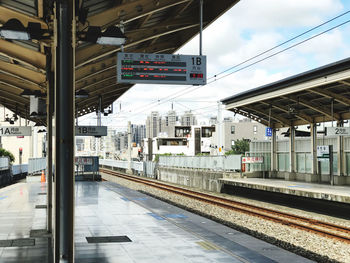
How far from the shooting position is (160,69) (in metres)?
10.4

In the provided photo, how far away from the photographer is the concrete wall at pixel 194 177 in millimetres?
29438

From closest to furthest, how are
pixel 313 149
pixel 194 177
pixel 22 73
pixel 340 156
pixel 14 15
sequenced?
pixel 14 15 < pixel 22 73 < pixel 340 156 < pixel 313 149 < pixel 194 177

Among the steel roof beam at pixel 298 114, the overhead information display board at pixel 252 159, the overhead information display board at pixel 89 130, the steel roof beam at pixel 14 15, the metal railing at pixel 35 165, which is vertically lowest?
the metal railing at pixel 35 165

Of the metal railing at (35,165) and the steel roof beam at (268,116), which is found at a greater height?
the steel roof beam at (268,116)

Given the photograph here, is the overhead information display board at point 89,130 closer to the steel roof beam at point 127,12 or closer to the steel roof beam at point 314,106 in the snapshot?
the steel roof beam at point 314,106

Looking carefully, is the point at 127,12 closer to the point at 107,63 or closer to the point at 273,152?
the point at 107,63

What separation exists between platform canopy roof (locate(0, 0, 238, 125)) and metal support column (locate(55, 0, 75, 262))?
0.89 ft

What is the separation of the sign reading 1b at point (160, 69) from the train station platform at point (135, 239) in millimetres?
3714

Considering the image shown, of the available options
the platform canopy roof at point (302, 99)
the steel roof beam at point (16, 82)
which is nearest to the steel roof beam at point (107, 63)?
the steel roof beam at point (16, 82)

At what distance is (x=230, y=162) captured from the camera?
96.9 ft

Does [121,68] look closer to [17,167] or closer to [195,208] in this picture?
[195,208]

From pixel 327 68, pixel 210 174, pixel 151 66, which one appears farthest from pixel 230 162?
pixel 151 66

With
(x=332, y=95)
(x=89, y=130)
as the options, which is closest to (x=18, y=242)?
(x=89, y=130)

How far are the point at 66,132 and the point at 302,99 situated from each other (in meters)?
17.9
